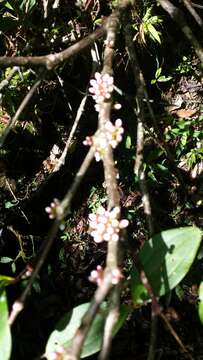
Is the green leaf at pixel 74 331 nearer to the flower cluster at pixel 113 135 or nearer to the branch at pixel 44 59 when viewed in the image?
the flower cluster at pixel 113 135

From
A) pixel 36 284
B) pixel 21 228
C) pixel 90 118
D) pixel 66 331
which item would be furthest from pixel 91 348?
pixel 90 118

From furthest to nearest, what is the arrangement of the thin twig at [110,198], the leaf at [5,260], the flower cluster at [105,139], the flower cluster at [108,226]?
the leaf at [5,260], the flower cluster at [105,139], the flower cluster at [108,226], the thin twig at [110,198]

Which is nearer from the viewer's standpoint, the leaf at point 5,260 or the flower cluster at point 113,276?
the flower cluster at point 113,276

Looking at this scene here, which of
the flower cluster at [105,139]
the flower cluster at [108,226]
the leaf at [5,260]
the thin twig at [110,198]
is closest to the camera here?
the thin twig at [110,198]

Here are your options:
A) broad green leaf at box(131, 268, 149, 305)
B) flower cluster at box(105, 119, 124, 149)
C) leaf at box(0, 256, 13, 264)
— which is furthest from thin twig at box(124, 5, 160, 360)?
leaf at box(0, 256, 13, 264)

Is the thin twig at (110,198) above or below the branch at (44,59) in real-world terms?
below

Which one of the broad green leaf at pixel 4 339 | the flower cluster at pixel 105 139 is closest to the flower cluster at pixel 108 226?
the flower cluster at pixel 105 139

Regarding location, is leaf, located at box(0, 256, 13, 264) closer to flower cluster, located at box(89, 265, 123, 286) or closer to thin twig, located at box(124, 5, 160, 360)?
thin twig, located at box(124, 5, 160, 360)

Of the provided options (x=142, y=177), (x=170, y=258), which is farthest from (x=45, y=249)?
(x=142, y=177)

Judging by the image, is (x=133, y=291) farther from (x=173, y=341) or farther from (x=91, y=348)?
(x=173, y=341)
